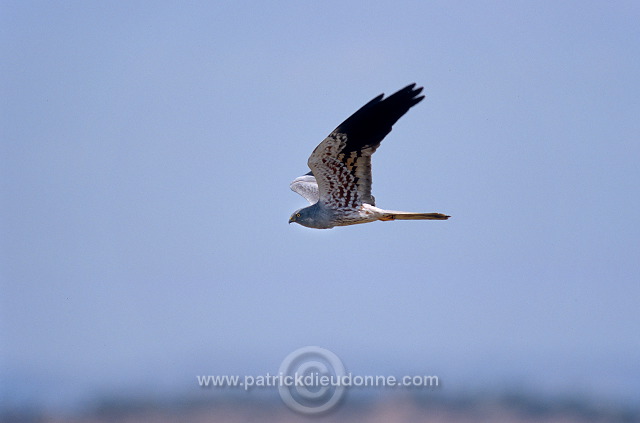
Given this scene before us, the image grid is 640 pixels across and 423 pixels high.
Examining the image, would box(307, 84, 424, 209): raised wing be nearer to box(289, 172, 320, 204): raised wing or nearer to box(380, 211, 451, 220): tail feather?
box(380, 211, 451, 220): tail feather

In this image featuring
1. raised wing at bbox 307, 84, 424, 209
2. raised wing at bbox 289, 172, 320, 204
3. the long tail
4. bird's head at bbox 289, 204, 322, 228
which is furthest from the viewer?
raised wing at bbox 289, 172, 320, 204

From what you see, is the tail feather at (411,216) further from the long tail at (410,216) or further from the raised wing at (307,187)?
the raised wing at (307,187)

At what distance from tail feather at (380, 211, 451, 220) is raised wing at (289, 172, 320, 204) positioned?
55.8 inches

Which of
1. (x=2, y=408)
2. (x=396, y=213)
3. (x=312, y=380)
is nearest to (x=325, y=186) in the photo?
(x=396, y=213)

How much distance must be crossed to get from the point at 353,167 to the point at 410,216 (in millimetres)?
958

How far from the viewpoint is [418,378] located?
23.3 m

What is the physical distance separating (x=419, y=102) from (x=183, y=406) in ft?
32.0

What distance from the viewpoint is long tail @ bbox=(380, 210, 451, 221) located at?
14.8 meters

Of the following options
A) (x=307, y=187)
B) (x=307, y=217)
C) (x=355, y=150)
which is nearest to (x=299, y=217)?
(x=307, y=217)

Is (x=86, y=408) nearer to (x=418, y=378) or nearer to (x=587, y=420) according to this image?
(x=418, y=378)

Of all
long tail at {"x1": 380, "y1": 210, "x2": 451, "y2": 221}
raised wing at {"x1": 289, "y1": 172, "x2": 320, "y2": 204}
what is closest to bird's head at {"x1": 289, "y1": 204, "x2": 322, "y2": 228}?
raised wing at {"x1": 289, "y1": 172, "x2": 320, "y2": 204}

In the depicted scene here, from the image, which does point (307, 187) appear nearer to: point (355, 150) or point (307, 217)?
point (307, 217)

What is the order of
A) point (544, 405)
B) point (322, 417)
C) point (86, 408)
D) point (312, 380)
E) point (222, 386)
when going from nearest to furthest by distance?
point (312, 380), point (222, 386), point (322, 417), point (544, 405), point (86, 408)

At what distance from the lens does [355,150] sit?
1449 centimetres
